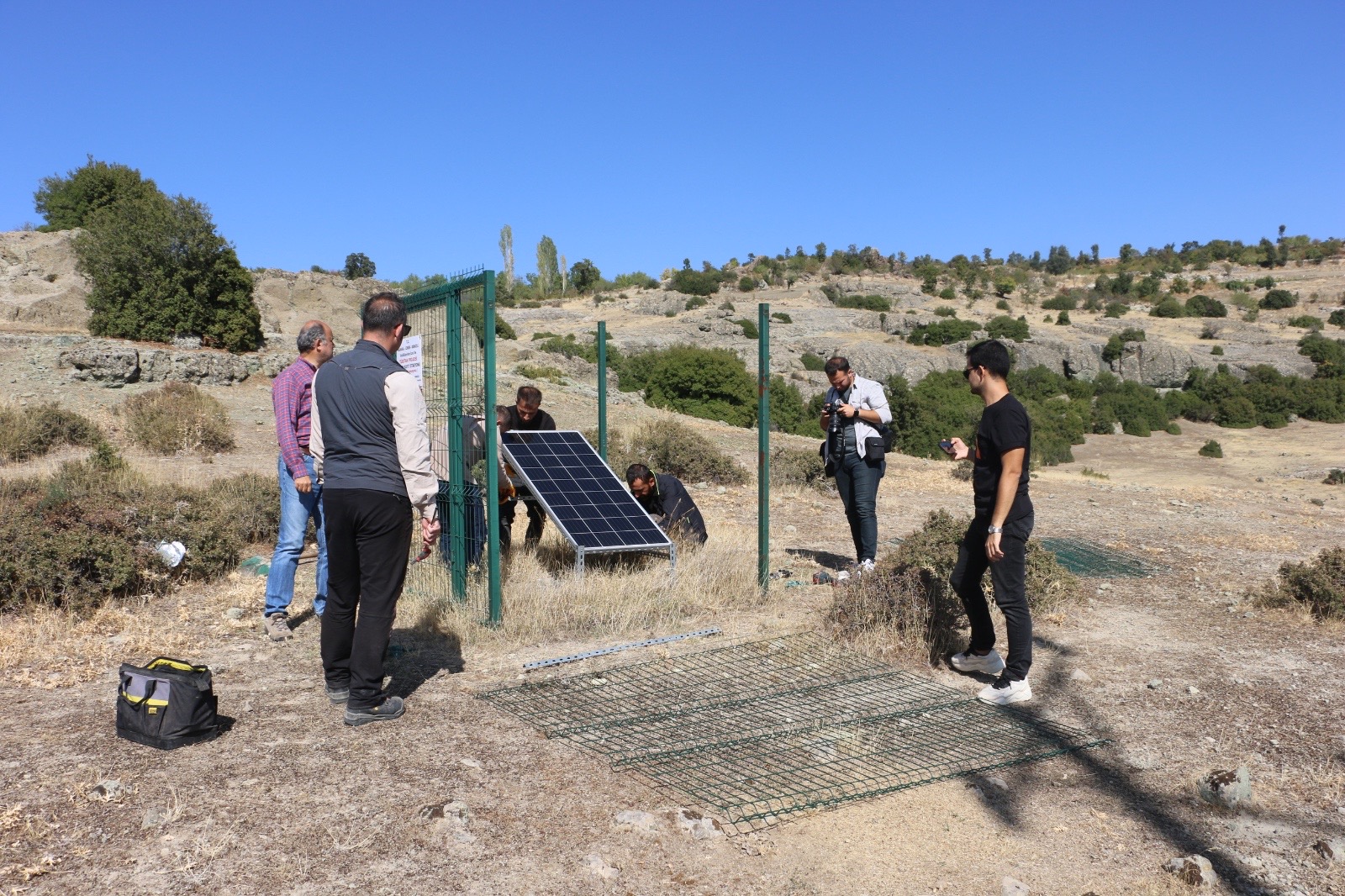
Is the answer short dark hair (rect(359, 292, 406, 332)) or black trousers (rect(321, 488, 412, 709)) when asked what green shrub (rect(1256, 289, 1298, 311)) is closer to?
short dark hair (rect(359, 292, 406, 332))

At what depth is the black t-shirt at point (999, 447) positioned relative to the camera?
4.71 meters

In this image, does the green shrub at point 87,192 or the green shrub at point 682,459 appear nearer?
the green shrub at point 682,459

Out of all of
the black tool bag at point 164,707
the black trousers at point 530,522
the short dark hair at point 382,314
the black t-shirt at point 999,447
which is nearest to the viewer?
the black tool bag at point 164,707

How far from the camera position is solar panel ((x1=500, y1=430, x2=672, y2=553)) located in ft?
22.7

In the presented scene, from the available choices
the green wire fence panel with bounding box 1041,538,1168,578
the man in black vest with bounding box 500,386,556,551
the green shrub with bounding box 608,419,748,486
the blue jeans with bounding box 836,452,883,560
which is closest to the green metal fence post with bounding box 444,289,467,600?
the man in black vest with bounding box 500,386,556,551

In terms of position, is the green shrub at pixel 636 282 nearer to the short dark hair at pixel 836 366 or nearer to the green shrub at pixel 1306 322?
the green shrub at pixel 1306 322

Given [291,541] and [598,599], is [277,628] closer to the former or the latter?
[291,541]

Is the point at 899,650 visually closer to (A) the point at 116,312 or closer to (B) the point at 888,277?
(A) the point at 116,312

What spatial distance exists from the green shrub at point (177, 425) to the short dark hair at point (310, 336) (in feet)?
31.5

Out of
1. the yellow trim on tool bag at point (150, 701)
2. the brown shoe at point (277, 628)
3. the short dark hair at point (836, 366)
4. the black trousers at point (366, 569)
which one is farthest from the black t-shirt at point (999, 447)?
the brown shoe at point (277, 628)

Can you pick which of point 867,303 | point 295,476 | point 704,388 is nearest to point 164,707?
point 295,476

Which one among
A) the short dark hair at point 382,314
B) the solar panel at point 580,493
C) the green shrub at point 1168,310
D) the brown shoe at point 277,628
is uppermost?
the green shrub at point 1168,310

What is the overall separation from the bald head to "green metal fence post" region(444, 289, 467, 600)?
0.74 metres

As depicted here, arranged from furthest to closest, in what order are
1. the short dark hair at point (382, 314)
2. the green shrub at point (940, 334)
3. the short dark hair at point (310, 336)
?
the green shrub at point (940, 334)
the short dark hair at point (310, 336)
the short dark hair at point (382, 314)
